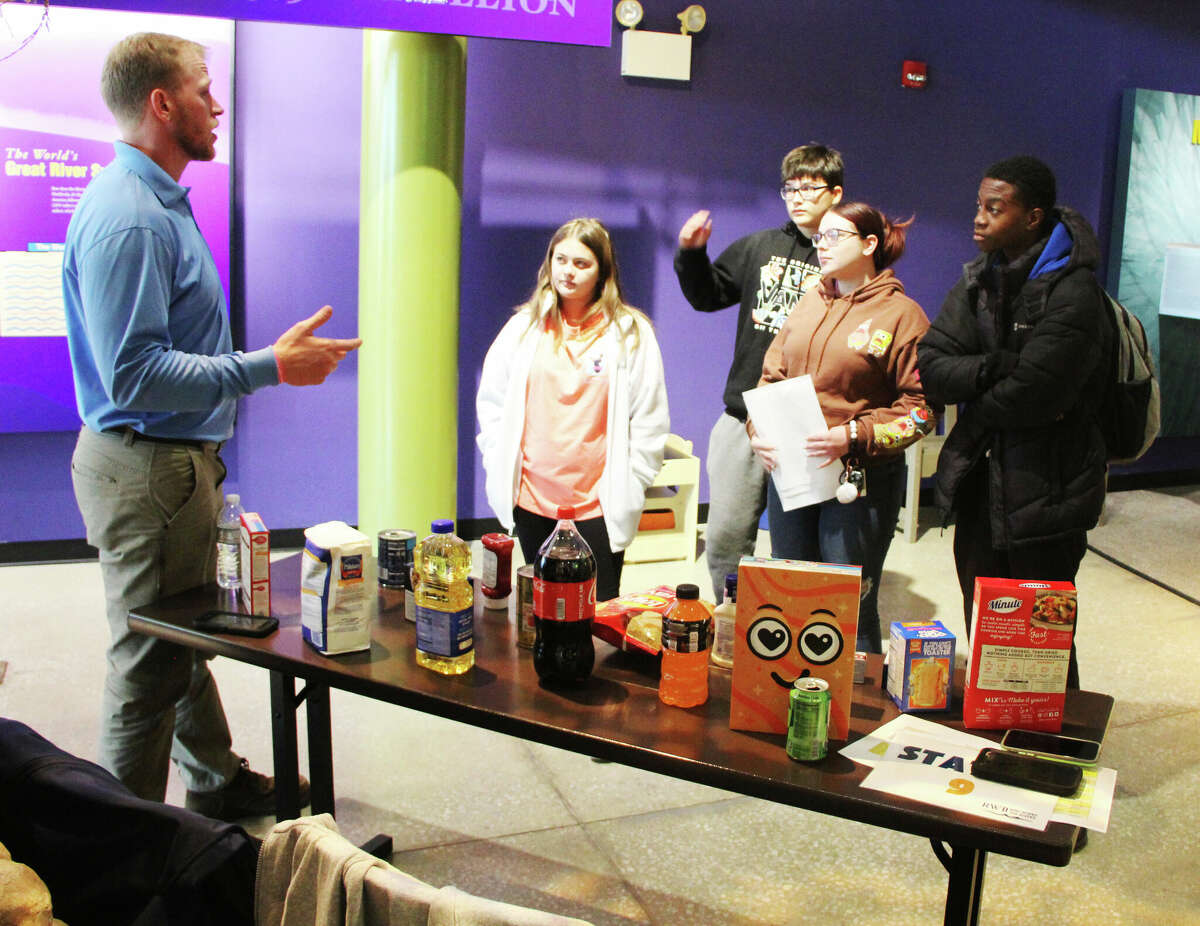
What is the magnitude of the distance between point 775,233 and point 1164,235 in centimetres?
394

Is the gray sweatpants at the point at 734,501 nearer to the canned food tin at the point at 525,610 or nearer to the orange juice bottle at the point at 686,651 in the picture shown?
the canned food tin at the point at 525,610

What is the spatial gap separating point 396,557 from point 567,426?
0.72 m

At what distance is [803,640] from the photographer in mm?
1644

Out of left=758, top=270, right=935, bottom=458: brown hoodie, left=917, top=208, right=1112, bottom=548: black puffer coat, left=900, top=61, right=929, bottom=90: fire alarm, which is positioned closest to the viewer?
left=917, top=208, right=1112, bottom=548: black puffer coat

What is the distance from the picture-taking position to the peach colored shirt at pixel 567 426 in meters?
2.83

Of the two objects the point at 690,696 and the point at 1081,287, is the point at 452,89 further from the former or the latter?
the point at 690,696

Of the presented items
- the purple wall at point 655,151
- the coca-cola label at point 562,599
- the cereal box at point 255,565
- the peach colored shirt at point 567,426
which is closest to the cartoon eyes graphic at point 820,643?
the coca-cola label at point 562,599

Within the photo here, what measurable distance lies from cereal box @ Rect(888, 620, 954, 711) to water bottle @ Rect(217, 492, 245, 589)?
4.23 ft

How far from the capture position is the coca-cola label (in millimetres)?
1809

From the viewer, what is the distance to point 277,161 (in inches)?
176

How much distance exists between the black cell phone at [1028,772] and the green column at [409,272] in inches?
121

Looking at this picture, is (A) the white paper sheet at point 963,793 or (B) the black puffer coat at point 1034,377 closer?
(A) the white paper sheet at point 963,793

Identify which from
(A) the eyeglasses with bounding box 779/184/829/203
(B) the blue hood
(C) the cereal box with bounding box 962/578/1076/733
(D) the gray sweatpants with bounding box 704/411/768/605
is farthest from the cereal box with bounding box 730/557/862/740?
(A) the eyeglasses with bounding box 779/184/829/203

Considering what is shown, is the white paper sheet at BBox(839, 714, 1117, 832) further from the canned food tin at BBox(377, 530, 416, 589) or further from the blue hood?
the blue hood
